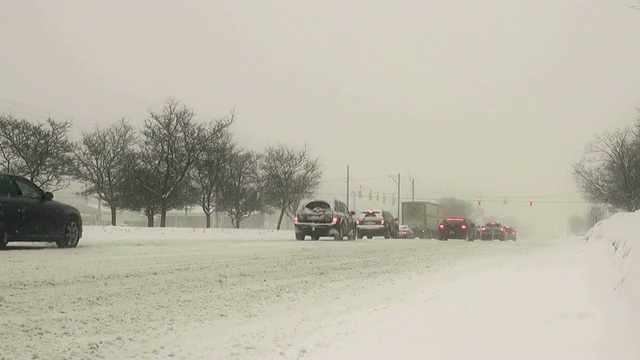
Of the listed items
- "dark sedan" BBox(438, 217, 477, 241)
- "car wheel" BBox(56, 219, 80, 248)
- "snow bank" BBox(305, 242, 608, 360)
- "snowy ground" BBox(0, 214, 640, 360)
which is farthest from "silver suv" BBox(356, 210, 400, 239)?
"snow bank" BBox(305, 242, 608, 360)

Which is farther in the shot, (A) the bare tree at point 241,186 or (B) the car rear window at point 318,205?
(A) the bare tree at point 241,186

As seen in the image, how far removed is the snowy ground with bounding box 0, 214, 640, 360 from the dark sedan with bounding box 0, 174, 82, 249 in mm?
1884

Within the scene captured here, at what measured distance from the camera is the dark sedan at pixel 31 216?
13263 millimetres

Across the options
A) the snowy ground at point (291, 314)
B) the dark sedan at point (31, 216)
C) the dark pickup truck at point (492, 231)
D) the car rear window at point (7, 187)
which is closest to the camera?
the snowy ground at point (291, 314)

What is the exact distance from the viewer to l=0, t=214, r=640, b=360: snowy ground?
4906 millimetres

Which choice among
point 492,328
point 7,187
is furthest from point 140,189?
point 492,328

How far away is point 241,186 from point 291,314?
70241 mm

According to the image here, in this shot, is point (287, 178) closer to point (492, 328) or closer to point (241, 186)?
point (241, 186)

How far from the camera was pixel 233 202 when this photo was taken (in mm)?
75000

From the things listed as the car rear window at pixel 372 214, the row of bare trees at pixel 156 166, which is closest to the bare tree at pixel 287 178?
the row of bare trees at pixel 156 166

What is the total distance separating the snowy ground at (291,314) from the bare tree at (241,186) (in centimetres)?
6248

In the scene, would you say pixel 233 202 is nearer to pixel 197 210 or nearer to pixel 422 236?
pixel 422 236

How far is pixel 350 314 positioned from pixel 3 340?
3.76 m

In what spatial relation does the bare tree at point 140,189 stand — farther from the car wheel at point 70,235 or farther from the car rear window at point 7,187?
the car rear window at point 7,187
